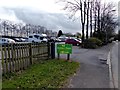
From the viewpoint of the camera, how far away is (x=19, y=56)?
1330cm

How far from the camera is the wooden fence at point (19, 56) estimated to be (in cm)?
1148

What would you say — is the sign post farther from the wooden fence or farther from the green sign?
the wooden fence

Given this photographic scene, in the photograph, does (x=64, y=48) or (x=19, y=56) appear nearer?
(x=19, y=56)

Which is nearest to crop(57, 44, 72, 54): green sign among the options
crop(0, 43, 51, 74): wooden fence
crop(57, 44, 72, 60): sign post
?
crop(57, 44, 72, 60): sign post

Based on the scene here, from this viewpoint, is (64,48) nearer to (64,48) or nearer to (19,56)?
(64,48)

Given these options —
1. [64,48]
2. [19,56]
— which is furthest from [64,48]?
[19,56]

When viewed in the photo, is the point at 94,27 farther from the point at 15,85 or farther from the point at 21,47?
the point at 15,85

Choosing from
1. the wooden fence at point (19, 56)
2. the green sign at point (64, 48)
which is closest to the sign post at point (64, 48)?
the green sign at point (64, 48)

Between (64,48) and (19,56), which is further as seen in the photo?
(64,48)

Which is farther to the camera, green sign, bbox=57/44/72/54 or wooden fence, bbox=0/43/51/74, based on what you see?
green sign, bbox=57/44/72/54

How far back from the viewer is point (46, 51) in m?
19.5

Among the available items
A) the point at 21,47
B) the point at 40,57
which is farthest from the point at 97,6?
the point at 21,47

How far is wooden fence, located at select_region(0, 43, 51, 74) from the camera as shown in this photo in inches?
452

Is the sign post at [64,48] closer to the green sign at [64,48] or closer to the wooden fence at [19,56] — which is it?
the green sign at [64,48]
